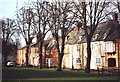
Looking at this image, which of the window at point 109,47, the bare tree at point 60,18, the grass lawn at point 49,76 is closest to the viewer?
the grass lawn at point 49,76

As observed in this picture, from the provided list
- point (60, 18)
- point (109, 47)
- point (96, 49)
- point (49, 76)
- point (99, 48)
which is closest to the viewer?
point (49, 76)

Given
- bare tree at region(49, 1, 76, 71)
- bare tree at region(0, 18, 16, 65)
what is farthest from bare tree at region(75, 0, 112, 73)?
bare tree at region(0, 18, 16, 65)

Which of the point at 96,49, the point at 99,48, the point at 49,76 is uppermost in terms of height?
the point at 99,48

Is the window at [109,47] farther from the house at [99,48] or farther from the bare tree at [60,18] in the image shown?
the bare tree at [60,18]

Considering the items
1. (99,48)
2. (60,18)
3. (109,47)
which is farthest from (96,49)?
(60,18)

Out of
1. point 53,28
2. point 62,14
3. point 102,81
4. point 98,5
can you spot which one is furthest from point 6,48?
point 102,81

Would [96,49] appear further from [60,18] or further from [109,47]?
[60,18]

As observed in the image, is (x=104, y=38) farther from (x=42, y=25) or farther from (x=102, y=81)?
(x=102, y=81)

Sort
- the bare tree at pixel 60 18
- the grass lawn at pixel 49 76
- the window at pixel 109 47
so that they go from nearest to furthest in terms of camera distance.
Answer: the grass lawn at pixel 49 76, the bare tree at pixel 60 18, the window at pixel 109 47

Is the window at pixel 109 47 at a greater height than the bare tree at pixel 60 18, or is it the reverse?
the bare tree at pixel 60 18

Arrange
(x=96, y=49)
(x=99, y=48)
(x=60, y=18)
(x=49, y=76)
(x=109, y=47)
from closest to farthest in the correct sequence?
(x=49, y=76) < (x=60, y=18) < (x=109, y=47) < (x=99, y=48) < (x=96, y=49)

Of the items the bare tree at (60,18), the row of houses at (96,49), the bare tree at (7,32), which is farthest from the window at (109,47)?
the bare tree at (7,32)

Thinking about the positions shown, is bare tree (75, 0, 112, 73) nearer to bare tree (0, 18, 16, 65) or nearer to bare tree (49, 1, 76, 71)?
bare tree (49, 1, 76, 71)

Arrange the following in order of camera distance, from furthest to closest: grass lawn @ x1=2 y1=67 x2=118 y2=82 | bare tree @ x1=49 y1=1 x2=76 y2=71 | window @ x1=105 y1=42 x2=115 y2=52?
window @ x1=105 y1=42 x2=115 y2=52 → bare tree @ x1=49 y1=1 x2=76 y2=71 → grass lawn @ x1=2 y1=67 x2=118 y2=82
